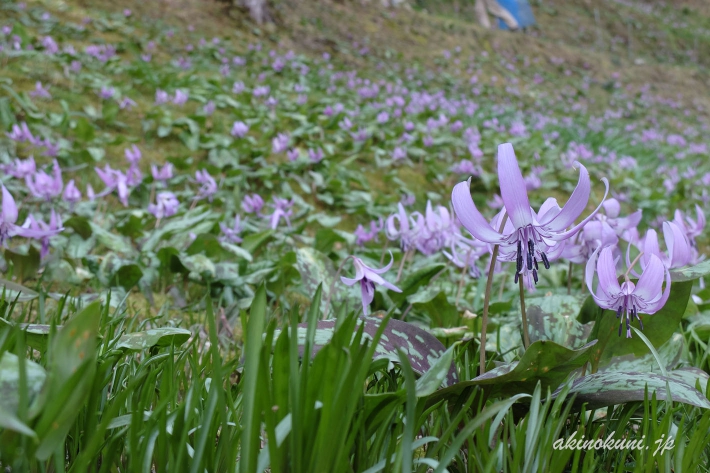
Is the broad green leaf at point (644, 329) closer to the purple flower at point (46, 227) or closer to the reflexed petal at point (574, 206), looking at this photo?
the reflexed petal at point (574, 206)

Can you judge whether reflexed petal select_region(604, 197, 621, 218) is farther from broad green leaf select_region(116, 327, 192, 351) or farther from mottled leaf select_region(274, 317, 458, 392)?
broad green leaf select_region(116, 327, 192, 351)

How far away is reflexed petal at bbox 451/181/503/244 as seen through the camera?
32.2 inches

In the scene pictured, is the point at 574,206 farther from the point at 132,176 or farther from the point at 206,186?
the point at 206,186

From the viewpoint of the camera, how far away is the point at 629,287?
964mm

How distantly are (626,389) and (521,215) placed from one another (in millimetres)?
345

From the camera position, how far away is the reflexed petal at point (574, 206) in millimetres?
759

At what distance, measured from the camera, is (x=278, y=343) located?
0.74 m

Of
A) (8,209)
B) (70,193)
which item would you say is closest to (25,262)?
(8,209)

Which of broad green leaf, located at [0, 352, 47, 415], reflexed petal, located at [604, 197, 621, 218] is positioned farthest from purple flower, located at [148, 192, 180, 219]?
broad green leaf, located at [0, 352, 47, 415]

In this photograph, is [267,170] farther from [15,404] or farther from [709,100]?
[709,100]

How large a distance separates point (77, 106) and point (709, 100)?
1744cm

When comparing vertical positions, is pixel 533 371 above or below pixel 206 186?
below

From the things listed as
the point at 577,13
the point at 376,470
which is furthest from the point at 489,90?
the point at 577,13

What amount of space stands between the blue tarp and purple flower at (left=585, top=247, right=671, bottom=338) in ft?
68.3
